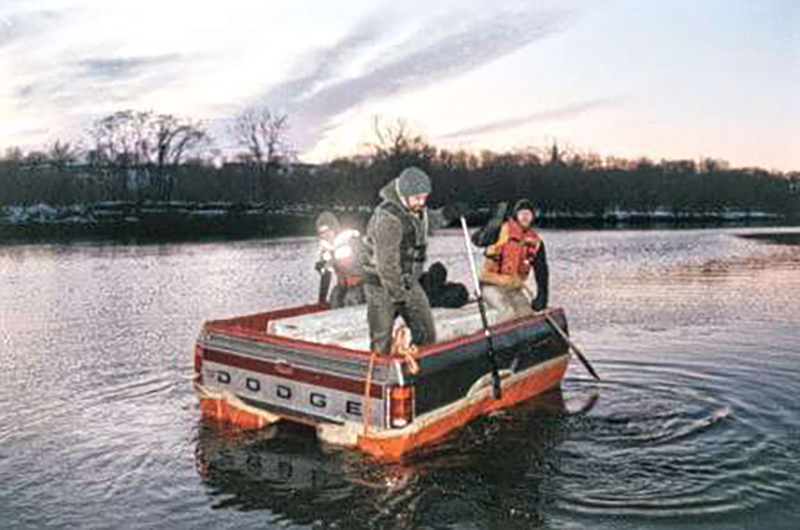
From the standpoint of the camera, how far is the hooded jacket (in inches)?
259

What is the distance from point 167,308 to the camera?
16578mm

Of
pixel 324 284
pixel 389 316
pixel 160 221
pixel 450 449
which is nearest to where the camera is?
pixel 389 316

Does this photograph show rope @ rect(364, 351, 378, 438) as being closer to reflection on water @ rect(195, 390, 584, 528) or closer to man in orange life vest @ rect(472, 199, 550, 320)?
reflection on water @ rect(195, 390, 584, 528)

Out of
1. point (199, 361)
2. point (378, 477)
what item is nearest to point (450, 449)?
point (378, 477)

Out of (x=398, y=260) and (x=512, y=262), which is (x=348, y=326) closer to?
(x=398, y=260)

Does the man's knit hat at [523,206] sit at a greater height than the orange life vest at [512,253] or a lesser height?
greater

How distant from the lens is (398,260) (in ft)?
21.7

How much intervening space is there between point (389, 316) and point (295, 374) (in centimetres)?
100

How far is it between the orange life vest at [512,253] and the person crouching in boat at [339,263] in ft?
5.14

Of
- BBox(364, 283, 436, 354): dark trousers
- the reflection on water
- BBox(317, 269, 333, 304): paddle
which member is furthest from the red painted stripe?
BBox(317, 269, 333, 304): paddle

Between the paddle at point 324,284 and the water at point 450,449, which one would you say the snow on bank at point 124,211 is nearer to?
the water at point 450,449

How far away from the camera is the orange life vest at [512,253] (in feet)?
28.5

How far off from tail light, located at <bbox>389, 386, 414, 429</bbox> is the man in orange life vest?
2.55 meters

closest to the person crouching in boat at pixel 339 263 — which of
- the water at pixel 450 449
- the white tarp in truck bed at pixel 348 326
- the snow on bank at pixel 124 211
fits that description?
the white tarp in truck bed at pixel 348 326
